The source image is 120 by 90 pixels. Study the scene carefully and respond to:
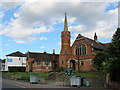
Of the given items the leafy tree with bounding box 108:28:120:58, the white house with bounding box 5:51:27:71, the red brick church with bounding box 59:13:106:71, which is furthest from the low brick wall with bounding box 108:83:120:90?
the white house with bounding box 5:51:27:71

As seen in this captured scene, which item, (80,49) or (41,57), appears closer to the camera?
(80,49)

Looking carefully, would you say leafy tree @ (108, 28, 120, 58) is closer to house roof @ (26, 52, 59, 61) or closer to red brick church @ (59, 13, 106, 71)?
red brick church @ (59, 13, 106, 71)

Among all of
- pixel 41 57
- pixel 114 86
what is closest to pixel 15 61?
pixel 41 57

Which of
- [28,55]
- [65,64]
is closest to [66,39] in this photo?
[65,64]

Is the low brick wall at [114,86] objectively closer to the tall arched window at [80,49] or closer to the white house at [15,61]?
the tall arched window at [80,49]

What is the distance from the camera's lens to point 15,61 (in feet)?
190

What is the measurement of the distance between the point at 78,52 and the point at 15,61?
1143 inches

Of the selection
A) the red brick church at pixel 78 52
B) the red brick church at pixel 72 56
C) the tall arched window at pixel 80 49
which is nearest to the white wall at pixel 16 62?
the red brick church at pixel 72 56

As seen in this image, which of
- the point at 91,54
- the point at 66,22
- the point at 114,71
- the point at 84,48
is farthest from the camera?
the point at 66,22

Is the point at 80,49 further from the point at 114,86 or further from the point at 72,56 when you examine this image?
the point at 114,86

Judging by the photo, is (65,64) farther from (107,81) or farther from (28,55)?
(107,81)

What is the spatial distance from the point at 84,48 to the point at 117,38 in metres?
17.1

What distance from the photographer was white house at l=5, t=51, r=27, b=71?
5650 centimetres

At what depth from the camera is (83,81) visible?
2047 cm
